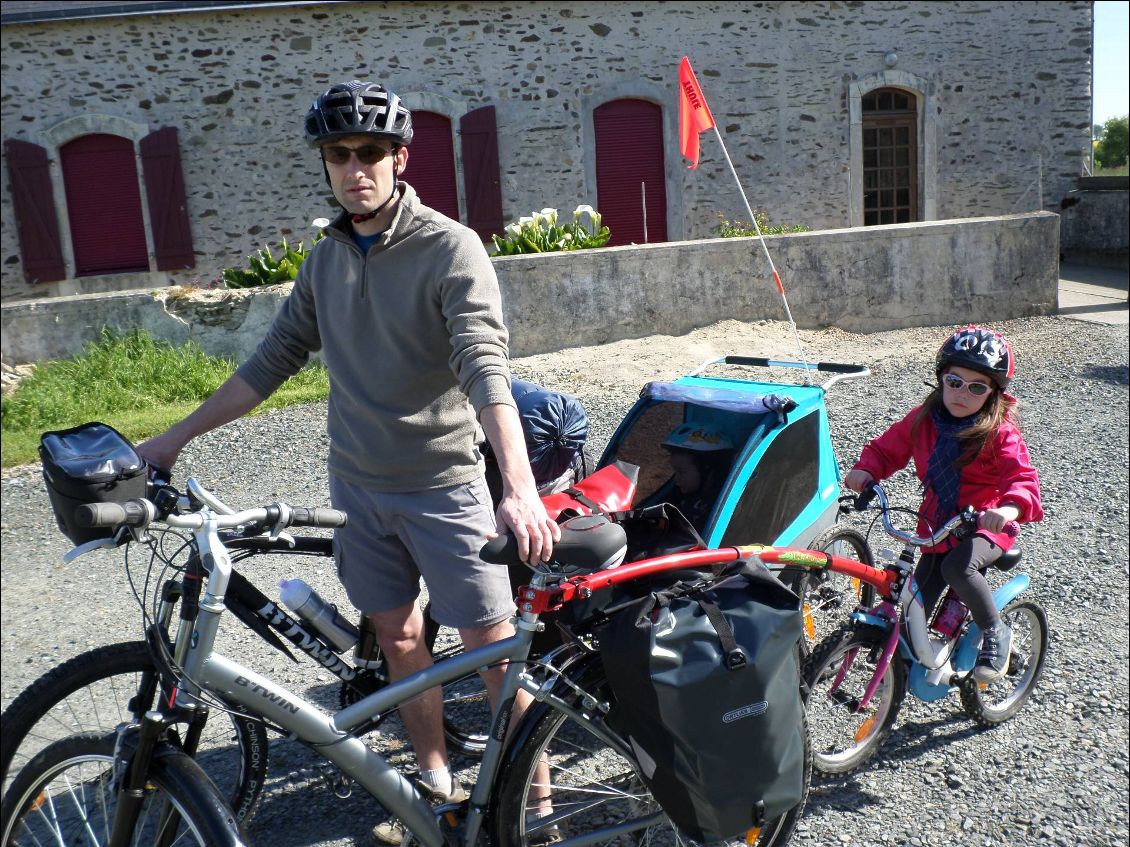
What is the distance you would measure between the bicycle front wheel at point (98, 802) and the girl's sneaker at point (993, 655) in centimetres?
229

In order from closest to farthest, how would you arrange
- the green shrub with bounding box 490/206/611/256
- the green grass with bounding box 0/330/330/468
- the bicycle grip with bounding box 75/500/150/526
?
the bicycle grip with bounding box 75/500/150/526, the green grass with bounding box 0/330/330/468, the green shrub with bounding box 490/206/611/256

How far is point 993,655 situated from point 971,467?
59 centimetres

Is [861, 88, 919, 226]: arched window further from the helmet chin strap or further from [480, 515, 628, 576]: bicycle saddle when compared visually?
[480, 515, 628, 576]: bicycle saddle

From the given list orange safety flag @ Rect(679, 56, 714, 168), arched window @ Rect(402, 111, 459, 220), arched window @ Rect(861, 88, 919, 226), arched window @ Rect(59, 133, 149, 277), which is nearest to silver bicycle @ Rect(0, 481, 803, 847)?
orange safety flag @ Rect(679, 56, 714, 168)

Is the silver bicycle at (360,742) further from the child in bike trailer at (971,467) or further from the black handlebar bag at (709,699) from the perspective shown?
the child in bike trailer at (971,467)

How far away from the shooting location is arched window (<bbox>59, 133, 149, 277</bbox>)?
14.3 meters

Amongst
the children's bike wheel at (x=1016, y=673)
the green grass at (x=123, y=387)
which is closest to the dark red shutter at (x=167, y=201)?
the green grass at (x=123, y=387)

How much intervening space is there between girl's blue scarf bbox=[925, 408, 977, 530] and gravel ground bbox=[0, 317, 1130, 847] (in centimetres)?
78

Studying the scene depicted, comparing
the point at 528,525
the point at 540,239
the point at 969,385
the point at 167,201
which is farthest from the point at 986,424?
the point at 167,201

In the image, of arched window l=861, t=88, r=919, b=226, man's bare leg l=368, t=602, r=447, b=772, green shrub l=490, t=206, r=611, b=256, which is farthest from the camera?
arched window l=861, t=88, r=919, b=226

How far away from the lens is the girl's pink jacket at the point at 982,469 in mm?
3084

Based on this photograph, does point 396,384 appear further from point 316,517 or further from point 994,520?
point 994,520

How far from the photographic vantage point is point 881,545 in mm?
4828

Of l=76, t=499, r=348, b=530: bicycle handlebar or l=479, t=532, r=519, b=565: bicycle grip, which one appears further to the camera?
l=479, t=532, r=519, b=565: bicycle grip
